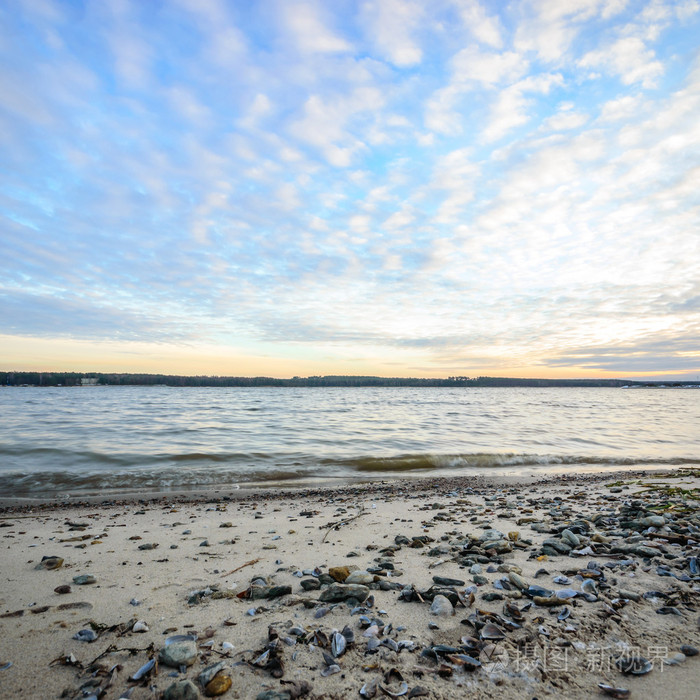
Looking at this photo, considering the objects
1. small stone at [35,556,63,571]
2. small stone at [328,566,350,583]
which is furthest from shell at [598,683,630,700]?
small stone at [35,556,63,571]

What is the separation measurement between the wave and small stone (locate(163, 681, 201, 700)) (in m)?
8.53

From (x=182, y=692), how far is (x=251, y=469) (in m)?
9.89

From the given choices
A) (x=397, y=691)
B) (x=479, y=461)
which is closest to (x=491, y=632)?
(x=397, y=691)

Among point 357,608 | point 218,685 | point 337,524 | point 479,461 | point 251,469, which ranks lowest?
point 479,461

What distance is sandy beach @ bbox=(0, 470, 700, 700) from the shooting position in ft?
7.45

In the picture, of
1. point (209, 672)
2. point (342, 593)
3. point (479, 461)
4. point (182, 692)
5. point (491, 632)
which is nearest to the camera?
point (182, 692)

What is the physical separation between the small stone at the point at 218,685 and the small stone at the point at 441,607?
155 centimetres

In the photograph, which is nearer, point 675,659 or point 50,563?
point 675,659

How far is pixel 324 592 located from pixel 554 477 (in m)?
10.1

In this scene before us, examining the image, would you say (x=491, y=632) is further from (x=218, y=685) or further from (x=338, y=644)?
(x=218, y=685)

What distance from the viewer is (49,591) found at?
3562 millimetres

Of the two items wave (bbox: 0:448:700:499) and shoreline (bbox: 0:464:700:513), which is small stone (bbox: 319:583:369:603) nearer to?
shoreline (bbox: 0:464:700:513)

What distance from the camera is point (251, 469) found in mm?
11641

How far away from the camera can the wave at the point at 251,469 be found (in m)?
9.91
